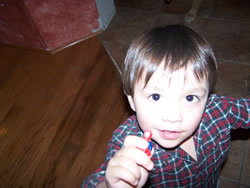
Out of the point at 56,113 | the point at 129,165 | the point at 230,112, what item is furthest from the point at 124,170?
the point at 56,113

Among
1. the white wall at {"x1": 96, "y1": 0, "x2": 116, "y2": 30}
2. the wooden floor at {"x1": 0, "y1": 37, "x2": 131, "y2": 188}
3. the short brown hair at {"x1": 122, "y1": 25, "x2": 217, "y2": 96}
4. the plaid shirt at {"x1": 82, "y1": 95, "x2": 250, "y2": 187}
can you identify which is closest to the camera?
the short brown hair at {"x1": 122, "y1": 25, "x2": 217, "y2": 96}

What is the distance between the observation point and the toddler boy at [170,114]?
0.50m

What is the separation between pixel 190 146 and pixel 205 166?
0.08 m

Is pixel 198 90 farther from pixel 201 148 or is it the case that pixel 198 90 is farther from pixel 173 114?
pixel 201 148

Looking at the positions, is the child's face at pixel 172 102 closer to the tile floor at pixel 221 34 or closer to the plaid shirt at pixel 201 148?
the plaid shirt at pixel 201 148

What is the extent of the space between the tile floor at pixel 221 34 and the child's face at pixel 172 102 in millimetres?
689

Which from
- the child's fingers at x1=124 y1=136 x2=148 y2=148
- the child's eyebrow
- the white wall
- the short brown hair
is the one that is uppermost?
the short brown hair

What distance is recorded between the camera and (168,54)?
569 mm

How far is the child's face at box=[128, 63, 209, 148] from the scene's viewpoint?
54cm

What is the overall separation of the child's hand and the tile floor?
0.79 metres

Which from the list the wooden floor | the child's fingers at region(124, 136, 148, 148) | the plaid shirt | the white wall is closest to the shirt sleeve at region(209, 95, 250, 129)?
the plaid shirt

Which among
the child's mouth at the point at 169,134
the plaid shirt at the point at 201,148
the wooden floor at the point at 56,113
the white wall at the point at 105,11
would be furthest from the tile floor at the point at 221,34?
the child's mouth at the point at 169,134

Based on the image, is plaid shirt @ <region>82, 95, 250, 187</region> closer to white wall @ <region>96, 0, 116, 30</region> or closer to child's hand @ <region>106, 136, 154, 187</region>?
child's hand @ <region>106, 136, 154, 187</region>

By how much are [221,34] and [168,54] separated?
1.17 m
